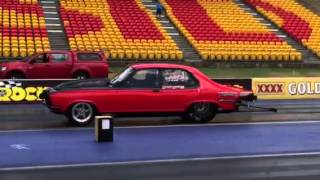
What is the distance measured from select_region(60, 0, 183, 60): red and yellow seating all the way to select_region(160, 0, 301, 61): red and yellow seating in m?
2.12

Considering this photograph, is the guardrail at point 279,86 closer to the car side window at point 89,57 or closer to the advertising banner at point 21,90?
the advertising banner at point 21,90

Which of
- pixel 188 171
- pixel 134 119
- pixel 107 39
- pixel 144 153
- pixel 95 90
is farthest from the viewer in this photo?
pixel 107 39

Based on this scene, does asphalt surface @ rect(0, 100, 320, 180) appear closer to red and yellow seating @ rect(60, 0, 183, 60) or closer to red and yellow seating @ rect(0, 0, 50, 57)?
red and yellow seating @ rect(0, 0, 50, 57)

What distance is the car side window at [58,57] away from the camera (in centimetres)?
2606

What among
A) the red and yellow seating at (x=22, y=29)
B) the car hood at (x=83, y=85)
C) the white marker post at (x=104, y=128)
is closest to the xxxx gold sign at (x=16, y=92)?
the car hood at (x=83, y=85)

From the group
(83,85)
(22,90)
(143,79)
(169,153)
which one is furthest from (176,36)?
(169,153)

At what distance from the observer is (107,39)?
37.5m

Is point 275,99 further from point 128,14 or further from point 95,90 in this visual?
point 128,14

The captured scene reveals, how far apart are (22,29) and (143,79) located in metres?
24.0

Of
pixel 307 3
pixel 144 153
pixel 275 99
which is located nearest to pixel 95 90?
pixel 144 153

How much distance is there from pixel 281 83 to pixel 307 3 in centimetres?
3113

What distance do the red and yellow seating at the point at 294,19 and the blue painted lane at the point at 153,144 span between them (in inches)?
1155

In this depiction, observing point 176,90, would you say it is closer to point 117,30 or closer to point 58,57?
point 58,57

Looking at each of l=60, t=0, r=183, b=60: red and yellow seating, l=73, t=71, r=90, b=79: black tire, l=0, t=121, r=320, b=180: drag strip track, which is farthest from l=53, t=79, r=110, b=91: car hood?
l=60, t=0, r=183, b=60: red and yellow seating
